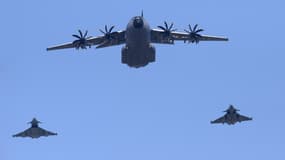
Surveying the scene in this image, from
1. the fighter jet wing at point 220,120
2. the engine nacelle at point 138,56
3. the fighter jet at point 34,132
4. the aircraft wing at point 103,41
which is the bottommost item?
the fighter jet at point 34,132

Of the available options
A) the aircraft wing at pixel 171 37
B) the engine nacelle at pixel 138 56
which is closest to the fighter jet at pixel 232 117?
the aircraft wing at pixel 171 37

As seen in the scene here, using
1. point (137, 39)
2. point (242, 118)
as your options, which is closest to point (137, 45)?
point (137, 39)

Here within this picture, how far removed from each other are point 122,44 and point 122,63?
28.8 feet

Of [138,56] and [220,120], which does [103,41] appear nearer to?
[138,56]

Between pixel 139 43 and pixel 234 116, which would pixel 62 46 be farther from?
pixel 234 116

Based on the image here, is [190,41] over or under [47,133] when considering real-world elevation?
over

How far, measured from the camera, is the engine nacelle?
Result: 100562mm

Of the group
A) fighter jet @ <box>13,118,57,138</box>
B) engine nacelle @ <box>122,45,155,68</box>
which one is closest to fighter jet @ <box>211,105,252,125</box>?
engine nacelle @ <box>122,45,155,68</box>

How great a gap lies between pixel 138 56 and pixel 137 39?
223cm

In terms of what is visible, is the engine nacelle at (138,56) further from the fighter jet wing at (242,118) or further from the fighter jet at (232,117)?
the fighter jet wing at (242,118)

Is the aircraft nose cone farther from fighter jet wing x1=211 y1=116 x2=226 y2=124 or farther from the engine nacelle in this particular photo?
fighter jet wing x1=211 y1=116 x2=226 y2=124

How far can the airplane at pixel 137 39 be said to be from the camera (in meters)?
100

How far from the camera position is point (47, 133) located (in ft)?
360

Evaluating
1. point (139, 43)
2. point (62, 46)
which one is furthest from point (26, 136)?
point (139, 43)
